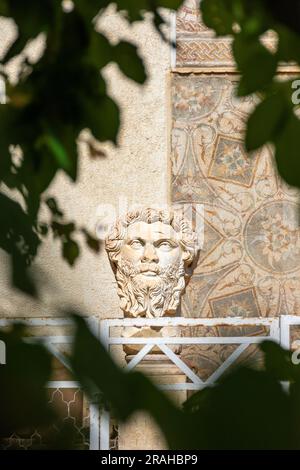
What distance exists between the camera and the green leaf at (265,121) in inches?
30.5

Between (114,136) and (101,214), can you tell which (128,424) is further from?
(101,214)

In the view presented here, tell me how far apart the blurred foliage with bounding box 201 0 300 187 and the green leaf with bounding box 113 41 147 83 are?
0.08 m

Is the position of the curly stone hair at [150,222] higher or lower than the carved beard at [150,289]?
higher

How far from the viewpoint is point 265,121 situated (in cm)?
78

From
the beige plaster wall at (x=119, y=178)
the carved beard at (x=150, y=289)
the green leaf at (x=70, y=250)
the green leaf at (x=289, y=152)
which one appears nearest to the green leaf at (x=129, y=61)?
the green leaf at (x=289, y=152)

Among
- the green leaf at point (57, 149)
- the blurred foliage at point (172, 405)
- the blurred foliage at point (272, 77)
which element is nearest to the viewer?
the blurred foliage at point (172, 405)

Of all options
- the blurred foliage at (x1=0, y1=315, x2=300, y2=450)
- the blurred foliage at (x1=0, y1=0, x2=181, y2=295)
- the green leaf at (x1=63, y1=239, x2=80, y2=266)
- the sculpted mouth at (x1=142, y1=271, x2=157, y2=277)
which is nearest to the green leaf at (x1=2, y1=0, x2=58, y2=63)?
the blurred foliage at (x1=0, y1=0, x2=181, y2=295)

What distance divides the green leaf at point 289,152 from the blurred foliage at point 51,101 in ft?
0.59

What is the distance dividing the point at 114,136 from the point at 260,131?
17cm

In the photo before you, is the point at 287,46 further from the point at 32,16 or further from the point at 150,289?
the point at 150,289

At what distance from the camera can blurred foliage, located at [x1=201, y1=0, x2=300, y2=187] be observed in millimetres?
760

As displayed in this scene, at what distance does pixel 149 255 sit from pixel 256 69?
290 cm

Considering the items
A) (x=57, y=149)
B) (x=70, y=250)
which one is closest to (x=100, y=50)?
(x=57, y=149)

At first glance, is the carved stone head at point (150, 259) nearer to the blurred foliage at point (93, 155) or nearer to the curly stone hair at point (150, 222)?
the curly stone hair at point (150, 222)
